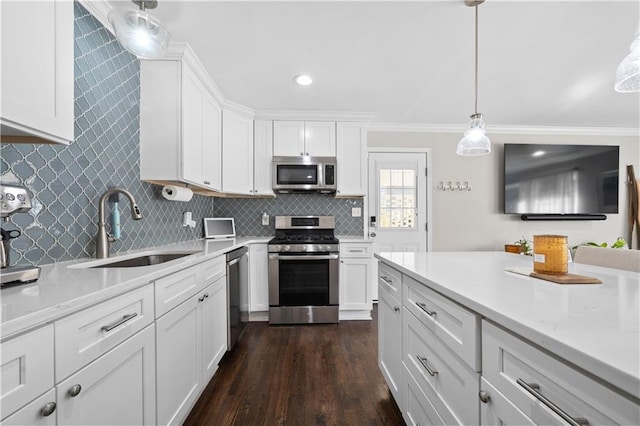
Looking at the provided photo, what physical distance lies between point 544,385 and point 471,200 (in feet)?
12.0

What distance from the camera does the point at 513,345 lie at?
652mm

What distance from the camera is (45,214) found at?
1262 millimetres

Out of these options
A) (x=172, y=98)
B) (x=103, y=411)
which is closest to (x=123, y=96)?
(x=172, y=98)

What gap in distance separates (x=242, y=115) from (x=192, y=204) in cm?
117

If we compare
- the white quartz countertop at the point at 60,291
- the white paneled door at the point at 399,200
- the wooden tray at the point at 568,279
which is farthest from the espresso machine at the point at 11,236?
the white paneled door at the point at 399,200

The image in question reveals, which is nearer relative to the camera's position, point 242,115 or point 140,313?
point 140,313

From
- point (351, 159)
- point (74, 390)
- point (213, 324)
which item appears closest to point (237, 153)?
point (351, 159)

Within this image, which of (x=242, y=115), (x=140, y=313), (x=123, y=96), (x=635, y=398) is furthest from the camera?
(x=242, y=115)

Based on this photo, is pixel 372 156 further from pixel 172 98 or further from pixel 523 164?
pixel 172 98

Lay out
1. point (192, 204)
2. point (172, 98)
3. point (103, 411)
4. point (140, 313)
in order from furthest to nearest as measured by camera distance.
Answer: point (192, 204) → point (172, 98) → point (140, 313) → point (103, 411)

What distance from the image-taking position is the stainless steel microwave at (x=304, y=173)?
309 centimetres

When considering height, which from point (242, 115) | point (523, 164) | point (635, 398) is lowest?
point (635, 398)

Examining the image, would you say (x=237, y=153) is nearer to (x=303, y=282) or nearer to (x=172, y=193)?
(x=172, y=193)

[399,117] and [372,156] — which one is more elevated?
[399,117]
